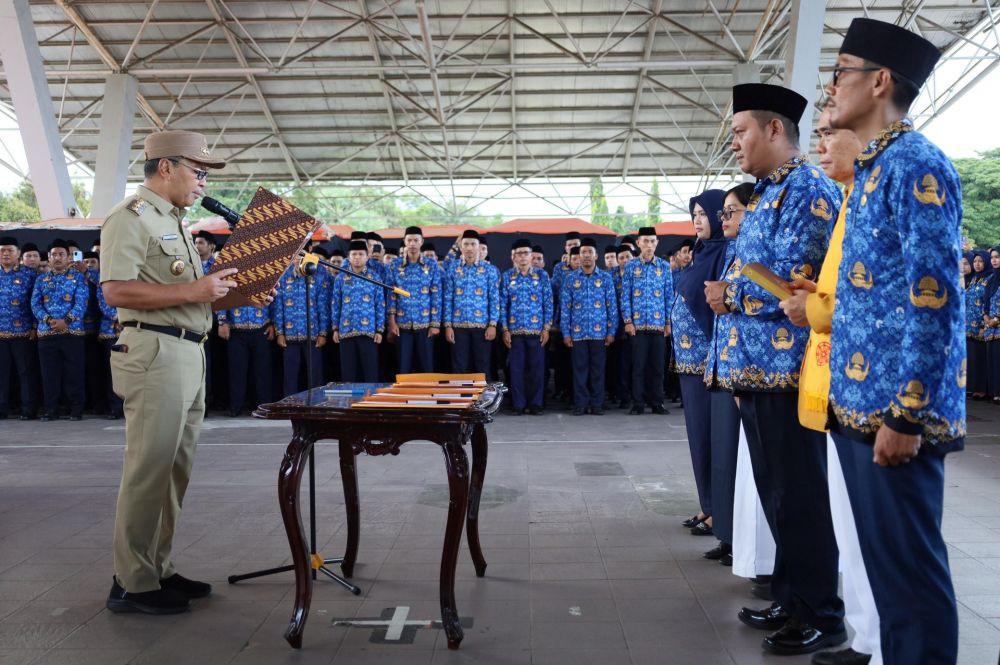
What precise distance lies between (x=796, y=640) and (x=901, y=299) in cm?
118

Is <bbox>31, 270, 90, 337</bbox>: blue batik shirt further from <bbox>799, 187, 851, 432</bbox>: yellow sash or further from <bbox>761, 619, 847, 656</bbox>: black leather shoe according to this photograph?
<bbox>799, 187, 851, 432</bbox>: yellow sash

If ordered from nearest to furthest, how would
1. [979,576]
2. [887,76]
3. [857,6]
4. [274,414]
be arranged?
[887,76]
[274,414]
[979,576]
[857,6]

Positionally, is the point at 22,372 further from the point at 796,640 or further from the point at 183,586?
the point at 796,640

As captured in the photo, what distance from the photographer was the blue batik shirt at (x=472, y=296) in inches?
301

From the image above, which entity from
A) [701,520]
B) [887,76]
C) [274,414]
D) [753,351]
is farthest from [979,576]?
[274,414]

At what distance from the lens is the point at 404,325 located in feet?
25.6

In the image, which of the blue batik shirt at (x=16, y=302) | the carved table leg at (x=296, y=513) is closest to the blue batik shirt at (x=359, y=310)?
the blue batik shirt at (x=16, y=302)

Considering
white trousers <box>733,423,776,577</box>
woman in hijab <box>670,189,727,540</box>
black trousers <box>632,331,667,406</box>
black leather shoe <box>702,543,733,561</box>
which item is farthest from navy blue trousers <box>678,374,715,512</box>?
black trousers <box>632,331,667,406</box>

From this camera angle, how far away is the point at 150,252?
262 cm

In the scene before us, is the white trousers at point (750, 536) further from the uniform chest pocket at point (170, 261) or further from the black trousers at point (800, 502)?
the uniform chest pocket at point (170, 261)

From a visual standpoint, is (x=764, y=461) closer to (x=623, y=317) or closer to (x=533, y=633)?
(x=533, y=633)

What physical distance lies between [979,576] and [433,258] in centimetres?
592

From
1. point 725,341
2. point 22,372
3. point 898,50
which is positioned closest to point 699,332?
point 725,341

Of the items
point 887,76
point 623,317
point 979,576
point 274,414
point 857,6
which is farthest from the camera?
point 857,6
